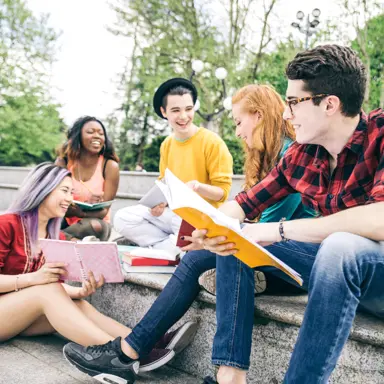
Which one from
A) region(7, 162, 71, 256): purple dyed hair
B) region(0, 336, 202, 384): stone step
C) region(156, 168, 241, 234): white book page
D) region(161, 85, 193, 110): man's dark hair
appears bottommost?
region(0, 336, 202, 384): stone step

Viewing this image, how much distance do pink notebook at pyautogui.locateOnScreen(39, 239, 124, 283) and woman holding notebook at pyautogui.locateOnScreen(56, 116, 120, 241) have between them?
1.93 m

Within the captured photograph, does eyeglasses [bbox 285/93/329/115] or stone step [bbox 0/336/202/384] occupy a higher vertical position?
eyeglasses [bbox 285/93/329/115]

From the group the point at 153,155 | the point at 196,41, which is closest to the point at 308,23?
the point at 196,41

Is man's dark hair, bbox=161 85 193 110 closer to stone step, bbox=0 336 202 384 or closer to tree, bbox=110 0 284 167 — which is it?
stone step, bbox=0 336 202 384

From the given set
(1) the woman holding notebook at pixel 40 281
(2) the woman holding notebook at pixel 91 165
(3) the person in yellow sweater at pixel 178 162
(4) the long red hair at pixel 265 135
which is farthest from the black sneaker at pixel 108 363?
(2) the woman holding notebook at pixel 91 165

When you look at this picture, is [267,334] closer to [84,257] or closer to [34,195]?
[84,257]

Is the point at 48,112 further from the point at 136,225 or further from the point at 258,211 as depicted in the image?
the point at 258,211

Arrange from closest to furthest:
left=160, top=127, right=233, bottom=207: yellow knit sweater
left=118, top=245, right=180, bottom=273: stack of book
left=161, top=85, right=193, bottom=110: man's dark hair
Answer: left=118, top=245, right=180, bottom=273: stack of book
left=160, top=127, right=233, bottom=207: yellow knit sweater
left=161, top=85, right=193, bottom=110: man's dark hair

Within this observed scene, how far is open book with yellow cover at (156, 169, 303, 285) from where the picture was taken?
5.68 ft

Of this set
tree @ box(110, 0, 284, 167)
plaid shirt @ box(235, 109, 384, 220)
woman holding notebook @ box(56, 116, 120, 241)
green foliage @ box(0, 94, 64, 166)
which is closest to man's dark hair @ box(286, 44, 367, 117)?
plaid shirt @ box(235, 109, 384, 220)

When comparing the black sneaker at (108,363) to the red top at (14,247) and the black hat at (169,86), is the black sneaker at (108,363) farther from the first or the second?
the black hat at (169,86)

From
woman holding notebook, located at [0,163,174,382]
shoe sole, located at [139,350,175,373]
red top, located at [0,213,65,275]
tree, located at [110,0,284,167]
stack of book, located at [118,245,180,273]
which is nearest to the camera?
shoe sole, located at [139,350,175,373]

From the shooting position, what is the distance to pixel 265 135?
9.90ft

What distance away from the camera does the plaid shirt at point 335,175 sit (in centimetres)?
208
